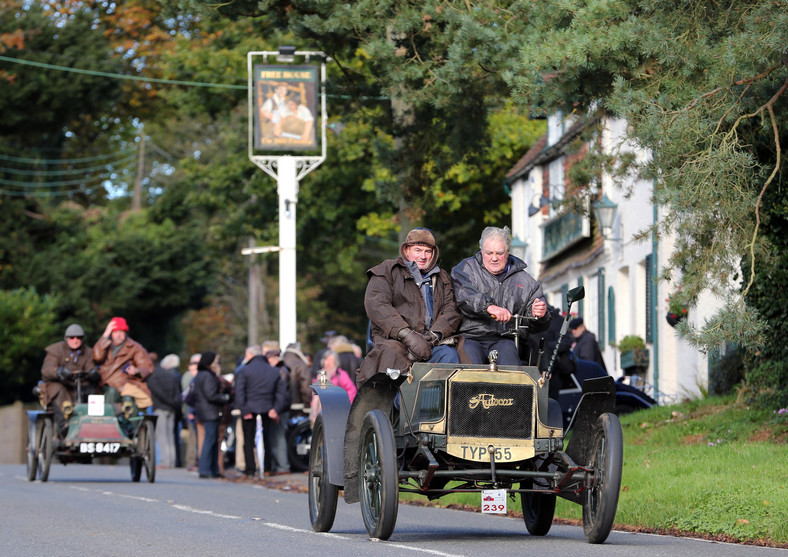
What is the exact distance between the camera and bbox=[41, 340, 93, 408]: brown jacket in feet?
70.8

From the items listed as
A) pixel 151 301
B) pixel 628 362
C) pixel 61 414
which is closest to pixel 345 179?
pixel 151 301

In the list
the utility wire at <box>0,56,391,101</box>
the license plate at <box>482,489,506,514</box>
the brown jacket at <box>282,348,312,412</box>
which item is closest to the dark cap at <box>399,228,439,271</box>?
the license plate at <box>482,489,506,514</box>

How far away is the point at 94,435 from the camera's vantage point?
2142 centimetres

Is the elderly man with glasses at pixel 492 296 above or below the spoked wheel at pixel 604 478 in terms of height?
above

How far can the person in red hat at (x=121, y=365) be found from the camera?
2161 cm

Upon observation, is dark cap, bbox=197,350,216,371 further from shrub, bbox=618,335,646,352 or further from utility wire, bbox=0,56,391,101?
utility wire, bbox=0,56,391,101

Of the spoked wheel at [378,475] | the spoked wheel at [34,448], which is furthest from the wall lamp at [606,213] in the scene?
the spoked wheel at [378,475]

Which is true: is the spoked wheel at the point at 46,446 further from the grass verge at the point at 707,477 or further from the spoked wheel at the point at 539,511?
the spoked wheel at the point at 539,511

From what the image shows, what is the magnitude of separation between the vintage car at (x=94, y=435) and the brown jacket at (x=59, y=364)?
0.24 m

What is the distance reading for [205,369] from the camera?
1013 inches

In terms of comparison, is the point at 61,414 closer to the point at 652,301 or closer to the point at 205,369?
the point at 205,369

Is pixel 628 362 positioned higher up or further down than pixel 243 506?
higher up

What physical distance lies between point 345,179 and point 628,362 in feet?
41.2

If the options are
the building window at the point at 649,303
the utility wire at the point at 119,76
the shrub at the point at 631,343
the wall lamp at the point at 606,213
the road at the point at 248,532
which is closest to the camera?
the road at the point at 248,532
